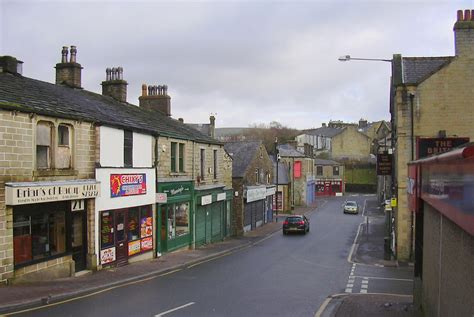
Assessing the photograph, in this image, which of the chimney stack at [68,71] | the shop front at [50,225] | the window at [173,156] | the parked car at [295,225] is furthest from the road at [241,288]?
the chimney stack at [68,71]

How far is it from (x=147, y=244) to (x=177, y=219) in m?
3.66

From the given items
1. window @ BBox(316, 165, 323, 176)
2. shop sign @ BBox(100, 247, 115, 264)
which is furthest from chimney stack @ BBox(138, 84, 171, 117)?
window @ BBox(316, 165, 323, 176)

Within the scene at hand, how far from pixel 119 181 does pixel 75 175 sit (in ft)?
8.85

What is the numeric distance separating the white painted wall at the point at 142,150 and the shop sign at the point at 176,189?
1.80 metres

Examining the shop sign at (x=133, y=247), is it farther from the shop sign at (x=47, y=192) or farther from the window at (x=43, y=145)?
the window at (x=43, y=145)

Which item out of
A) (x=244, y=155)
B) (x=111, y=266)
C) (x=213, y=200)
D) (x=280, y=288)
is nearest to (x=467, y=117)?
(x=280, y=288)

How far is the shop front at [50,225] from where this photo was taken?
15.4m

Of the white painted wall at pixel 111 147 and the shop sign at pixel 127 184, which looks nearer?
the white painted wall at pixel 111 147

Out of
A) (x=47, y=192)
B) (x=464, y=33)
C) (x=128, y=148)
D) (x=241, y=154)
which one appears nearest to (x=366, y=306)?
(x=47, y=192)

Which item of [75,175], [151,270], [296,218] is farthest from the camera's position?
[296,218]

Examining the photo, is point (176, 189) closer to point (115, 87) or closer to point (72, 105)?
point (115, 87)

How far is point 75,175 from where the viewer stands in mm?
18172

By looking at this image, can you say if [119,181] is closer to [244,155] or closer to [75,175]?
[75,175]

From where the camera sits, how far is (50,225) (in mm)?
17016
